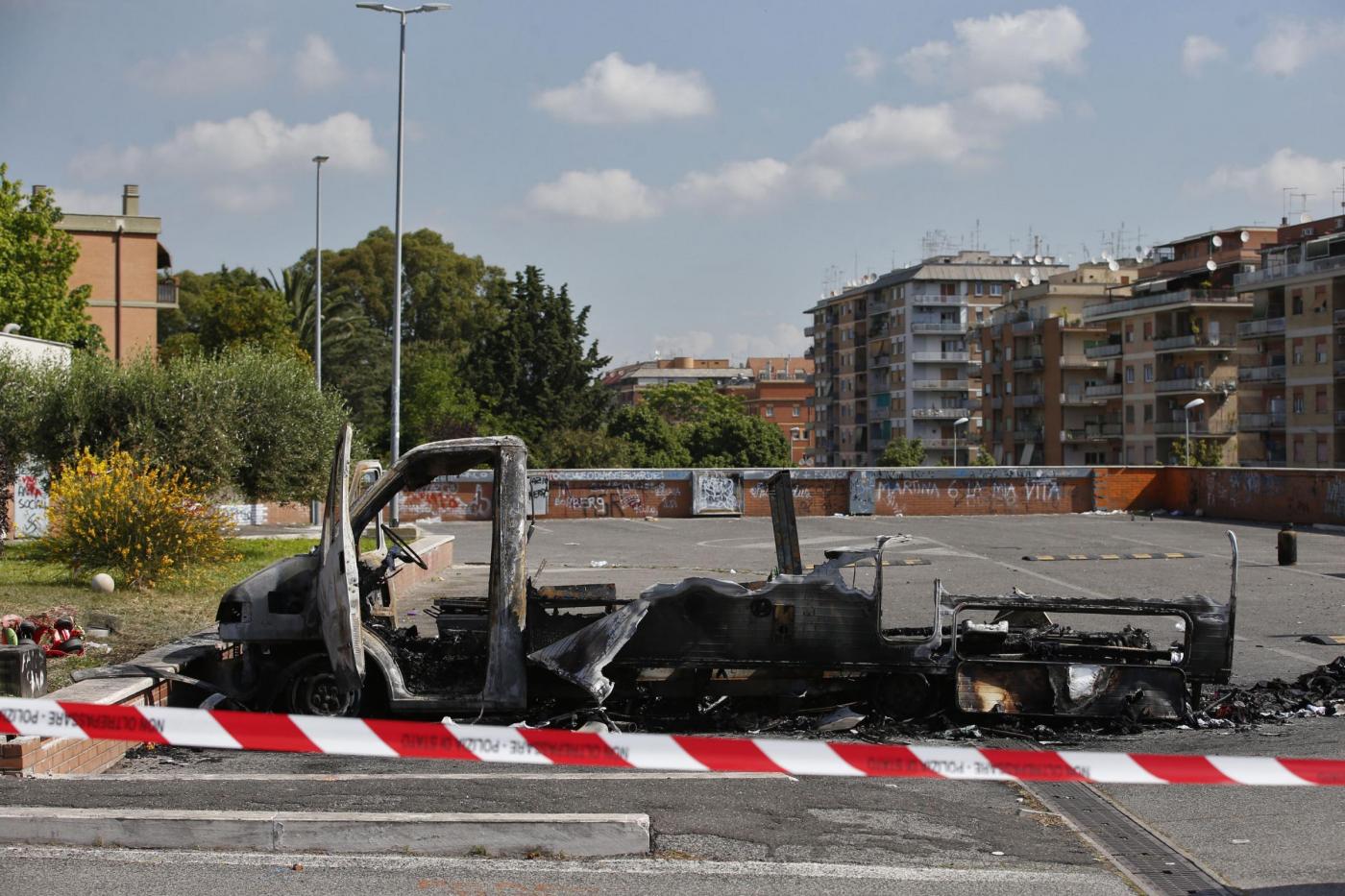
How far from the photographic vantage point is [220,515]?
15.4m

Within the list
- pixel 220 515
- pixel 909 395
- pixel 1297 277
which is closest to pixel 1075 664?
pixel 220 515

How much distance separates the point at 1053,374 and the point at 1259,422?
2159cm

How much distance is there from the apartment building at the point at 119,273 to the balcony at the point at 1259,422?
60.7 m

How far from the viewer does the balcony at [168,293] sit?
59.8m

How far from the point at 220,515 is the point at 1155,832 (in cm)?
1188

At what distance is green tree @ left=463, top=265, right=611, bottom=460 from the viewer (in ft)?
214

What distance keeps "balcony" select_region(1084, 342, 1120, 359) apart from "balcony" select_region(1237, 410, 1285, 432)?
12731 millimetres

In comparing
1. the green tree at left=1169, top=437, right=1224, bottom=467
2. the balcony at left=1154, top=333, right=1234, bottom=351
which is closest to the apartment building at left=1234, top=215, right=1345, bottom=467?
the green tree at left=1169, top=437, right=1224, bottom=467

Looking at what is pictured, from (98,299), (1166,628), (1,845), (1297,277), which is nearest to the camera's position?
(1,845)

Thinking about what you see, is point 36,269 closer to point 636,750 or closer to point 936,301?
point 636,750

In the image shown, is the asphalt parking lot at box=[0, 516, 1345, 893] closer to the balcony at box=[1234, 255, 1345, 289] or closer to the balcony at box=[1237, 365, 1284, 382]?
the balcony at box=[1234, 255, 1345, 289]

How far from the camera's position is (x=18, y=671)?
8.16m

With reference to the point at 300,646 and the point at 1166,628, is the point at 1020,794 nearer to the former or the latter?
the point at 300,646

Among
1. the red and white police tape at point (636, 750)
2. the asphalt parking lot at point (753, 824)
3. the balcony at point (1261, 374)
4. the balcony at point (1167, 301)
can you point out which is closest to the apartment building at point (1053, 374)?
the balcony at point (1167, 301)
